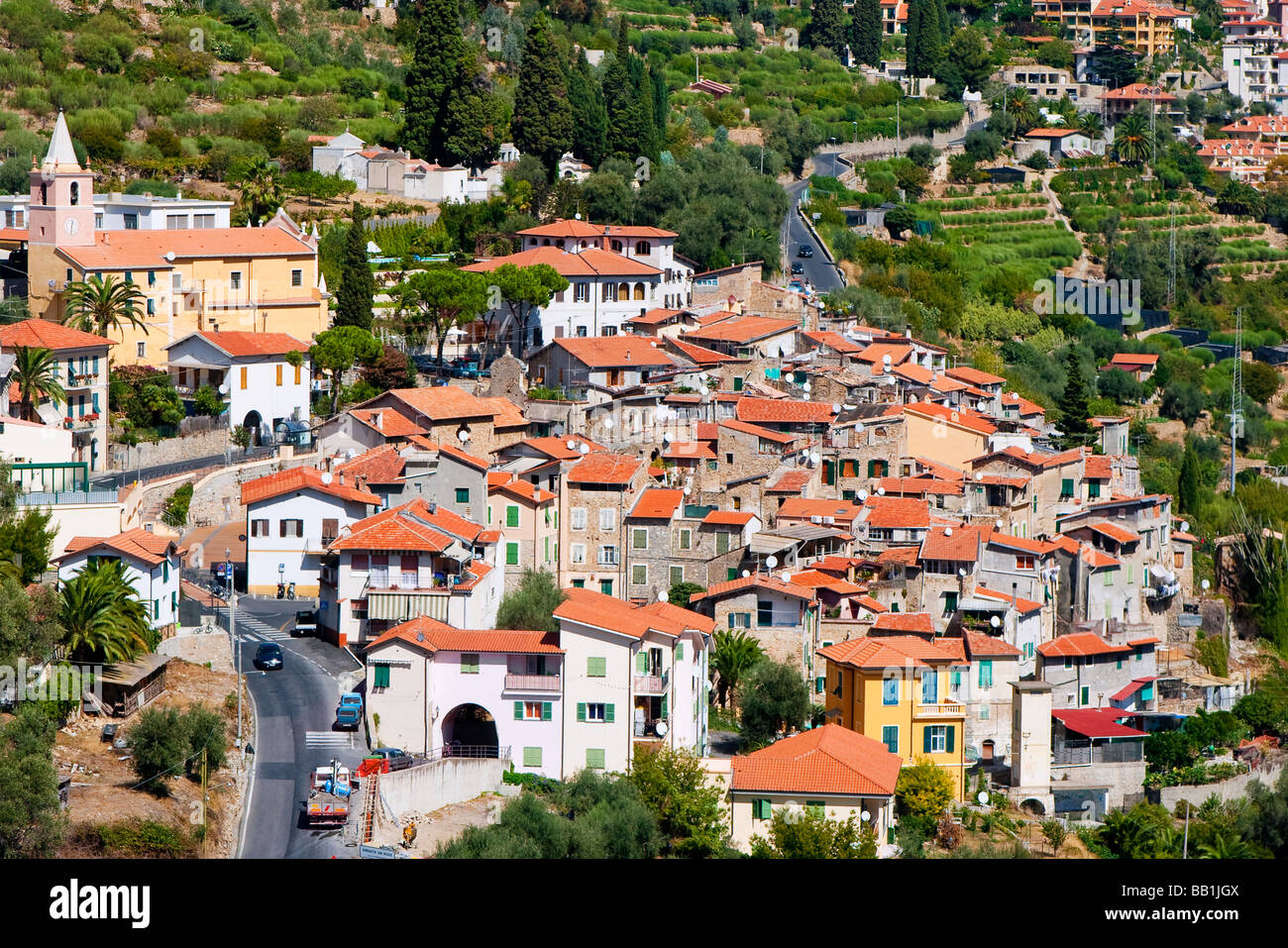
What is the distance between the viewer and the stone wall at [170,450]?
4384 centimetres

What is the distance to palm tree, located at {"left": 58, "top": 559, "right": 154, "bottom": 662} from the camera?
102 ft

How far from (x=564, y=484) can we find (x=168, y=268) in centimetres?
1333

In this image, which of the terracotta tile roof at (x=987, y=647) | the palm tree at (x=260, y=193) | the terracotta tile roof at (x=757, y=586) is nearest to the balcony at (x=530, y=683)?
the terracotta tile roof at (x=757, y=586)

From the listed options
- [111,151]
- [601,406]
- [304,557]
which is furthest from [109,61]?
[304,557]

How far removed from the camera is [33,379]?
137 feet

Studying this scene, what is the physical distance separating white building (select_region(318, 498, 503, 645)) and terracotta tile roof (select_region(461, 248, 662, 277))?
20.5m

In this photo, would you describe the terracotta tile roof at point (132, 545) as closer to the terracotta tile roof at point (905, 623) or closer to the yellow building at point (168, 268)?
the yellow building at point (168, 268)

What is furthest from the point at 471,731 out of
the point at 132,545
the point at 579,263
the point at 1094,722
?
the point at 579,263

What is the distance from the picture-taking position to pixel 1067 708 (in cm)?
4094

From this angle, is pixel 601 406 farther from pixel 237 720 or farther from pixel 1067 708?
pixel 237 720

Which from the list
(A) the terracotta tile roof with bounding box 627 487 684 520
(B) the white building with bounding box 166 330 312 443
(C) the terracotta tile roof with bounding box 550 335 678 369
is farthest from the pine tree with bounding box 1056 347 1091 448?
(B) the white building with bounding box 166 330 312 443

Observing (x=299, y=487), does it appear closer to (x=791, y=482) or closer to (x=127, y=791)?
(x=791, y=482)

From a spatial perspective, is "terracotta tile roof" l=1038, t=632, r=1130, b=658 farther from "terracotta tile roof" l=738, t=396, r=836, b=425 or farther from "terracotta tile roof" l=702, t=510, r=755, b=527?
"terracotta tile roof" l=738, t=396, r=836, b=425

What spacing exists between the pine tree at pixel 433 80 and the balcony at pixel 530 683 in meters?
36.7
